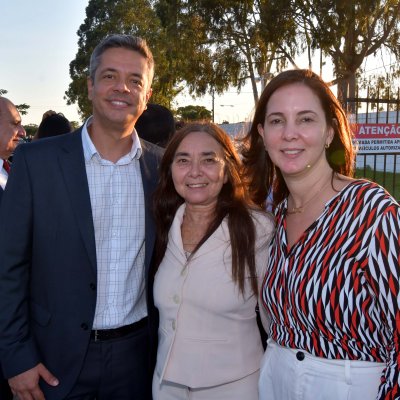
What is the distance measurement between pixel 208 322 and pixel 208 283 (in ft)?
0.65

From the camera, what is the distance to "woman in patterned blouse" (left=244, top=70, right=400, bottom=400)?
6.21ft

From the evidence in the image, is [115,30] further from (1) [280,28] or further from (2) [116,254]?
(2) [116,254]

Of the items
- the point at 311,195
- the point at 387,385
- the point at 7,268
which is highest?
the point at 311,195

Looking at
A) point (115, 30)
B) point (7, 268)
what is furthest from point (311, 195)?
point (115, 30)

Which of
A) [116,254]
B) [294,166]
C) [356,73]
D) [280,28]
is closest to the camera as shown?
[294,166]

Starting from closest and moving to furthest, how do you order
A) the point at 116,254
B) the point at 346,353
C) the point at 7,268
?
1. the point at 346,353
2. the point at 7,268
3. the point at 116,254

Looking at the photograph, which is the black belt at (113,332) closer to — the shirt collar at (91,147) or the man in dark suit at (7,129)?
the shirt collar at (91,147)

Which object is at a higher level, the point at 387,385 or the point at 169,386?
the point at 387,385

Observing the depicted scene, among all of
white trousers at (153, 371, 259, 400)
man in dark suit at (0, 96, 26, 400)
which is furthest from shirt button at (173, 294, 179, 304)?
man in dark suit at (0, 96, 26, 400)

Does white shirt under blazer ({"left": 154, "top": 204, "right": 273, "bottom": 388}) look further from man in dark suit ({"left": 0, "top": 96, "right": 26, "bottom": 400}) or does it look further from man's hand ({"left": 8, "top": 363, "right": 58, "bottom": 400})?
man in dark suit ({"left": 0, "top": 96, "right": 26, "bottom": 400})

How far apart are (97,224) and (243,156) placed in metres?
0.97

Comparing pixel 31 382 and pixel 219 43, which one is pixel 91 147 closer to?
pixel 31 382

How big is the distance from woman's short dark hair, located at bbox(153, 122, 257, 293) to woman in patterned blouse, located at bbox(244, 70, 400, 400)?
0.23 metres

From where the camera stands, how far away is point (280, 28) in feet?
51.7
